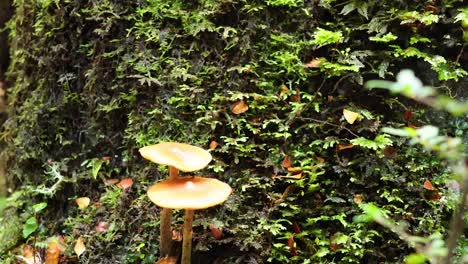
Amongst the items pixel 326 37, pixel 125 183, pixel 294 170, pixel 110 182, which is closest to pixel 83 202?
pixel 110 182

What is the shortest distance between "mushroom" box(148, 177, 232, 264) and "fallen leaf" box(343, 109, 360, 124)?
1.03 metres

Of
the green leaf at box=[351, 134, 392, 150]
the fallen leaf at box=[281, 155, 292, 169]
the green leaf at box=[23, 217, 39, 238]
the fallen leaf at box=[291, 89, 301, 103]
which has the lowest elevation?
the green leaf at box=[23, 217, 39, 238]

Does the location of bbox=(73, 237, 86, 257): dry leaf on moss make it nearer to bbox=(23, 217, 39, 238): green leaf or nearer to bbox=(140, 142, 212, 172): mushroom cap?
bbox=(23, 217, 39, 238): green leaf

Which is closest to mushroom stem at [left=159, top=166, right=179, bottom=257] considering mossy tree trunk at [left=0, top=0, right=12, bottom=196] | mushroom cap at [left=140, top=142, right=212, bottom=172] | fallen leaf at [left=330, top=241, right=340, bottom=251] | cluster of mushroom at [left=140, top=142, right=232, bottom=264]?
cluster of mushroom at [left=140, top=142, right=232, bottom=264]

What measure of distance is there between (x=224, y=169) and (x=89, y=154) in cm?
121

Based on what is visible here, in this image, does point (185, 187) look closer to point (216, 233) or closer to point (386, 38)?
point (216, 233)

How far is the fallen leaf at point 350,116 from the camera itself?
3012 mm

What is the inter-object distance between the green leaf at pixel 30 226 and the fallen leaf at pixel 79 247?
0.52 m

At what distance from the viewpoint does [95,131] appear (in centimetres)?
355

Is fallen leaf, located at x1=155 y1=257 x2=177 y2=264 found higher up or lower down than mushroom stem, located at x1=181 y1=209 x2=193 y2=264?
lower down

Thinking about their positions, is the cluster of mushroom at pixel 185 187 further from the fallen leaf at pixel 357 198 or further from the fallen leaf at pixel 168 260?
the fallen leaf at pixel 357 198

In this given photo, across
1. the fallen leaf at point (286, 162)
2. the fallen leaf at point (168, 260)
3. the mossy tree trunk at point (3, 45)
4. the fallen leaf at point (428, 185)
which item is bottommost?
the fallen leaf at point (168, 260)

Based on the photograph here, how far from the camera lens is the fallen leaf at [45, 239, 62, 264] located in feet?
10.5

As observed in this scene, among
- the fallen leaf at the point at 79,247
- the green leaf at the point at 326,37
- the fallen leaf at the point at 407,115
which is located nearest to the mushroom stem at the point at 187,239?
the fallen leaf at the point at 79,247
